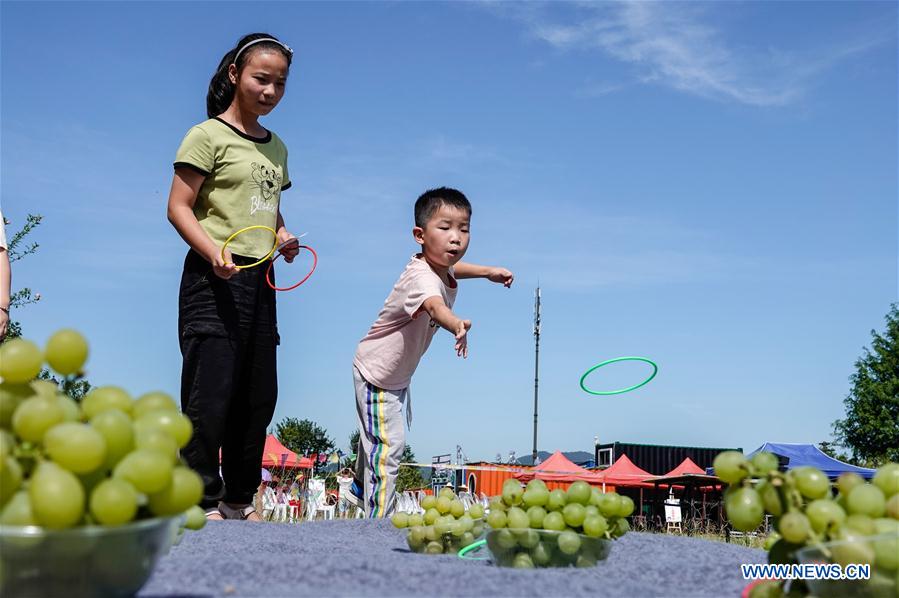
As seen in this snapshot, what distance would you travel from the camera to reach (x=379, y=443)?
4.82m

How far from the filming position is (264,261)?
14.0ft

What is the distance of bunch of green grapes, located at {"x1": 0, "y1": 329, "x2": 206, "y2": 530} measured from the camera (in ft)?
4.12

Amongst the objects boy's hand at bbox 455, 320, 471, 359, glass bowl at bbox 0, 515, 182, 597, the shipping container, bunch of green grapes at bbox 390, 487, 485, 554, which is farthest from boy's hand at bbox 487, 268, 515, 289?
the shipping container

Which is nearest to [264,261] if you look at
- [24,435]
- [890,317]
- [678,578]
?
[678,578]

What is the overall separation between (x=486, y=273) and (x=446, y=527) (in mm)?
2589

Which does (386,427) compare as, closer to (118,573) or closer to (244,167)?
(244,167)

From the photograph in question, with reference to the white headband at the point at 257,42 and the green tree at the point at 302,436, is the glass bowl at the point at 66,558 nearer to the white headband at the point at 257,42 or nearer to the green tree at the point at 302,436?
the white headband at the point at 257,42

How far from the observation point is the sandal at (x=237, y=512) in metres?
4.42

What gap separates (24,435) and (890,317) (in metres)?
40.1

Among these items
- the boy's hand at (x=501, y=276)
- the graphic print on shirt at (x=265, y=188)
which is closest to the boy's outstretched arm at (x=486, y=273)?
the boy's hand at (x=501, y=276)

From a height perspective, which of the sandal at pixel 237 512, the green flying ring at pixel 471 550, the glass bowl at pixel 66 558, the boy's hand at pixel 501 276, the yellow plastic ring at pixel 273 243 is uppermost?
the boy's hand at pixel 501 276

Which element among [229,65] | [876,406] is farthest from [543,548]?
[876,406]

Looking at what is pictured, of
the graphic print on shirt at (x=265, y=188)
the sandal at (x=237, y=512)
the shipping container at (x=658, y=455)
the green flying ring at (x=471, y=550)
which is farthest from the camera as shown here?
the shipping container at (x=658, y=455)

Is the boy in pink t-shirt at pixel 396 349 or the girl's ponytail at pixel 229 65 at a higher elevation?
the girl's ponytail at pixel 229 65
